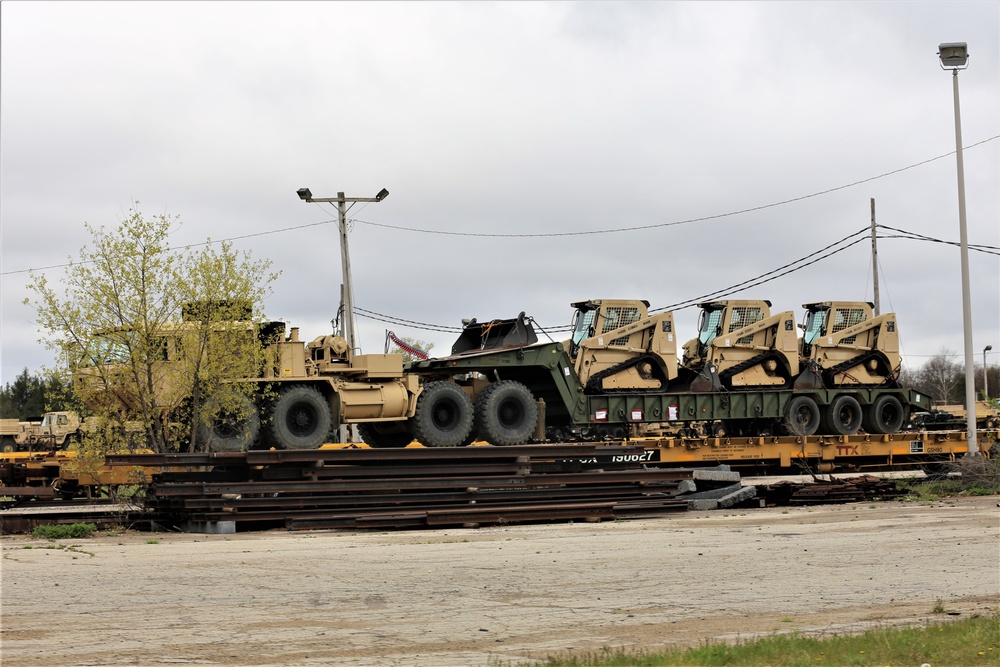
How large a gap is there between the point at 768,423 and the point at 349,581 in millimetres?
16775

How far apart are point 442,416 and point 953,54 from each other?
1243 centimetres

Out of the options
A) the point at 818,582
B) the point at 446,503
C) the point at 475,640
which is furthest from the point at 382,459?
the point at 475,640

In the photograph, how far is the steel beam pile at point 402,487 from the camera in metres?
15.9

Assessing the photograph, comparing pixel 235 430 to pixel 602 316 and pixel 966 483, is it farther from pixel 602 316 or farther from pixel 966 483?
pixel 966 483

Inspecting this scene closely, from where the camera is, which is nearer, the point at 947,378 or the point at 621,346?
the point at 621,346

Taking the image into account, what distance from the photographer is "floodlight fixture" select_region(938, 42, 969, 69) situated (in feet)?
74.1

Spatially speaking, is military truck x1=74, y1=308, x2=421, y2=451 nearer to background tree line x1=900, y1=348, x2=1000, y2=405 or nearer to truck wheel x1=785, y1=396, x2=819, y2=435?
truck wheel x1=785, y1=396, x2=819, y2=435

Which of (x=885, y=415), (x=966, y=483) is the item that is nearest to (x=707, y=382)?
(x=885, y=415)

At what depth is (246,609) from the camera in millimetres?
9523

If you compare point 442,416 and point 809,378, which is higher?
point 809,378

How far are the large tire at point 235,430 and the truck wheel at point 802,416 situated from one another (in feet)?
39.8

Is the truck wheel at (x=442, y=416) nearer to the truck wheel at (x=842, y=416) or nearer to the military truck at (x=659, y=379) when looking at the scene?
the military truck at (x=659, y=379)

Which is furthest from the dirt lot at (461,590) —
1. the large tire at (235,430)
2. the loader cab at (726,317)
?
the loader cab at (726,317)

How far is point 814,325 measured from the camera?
2681cm
